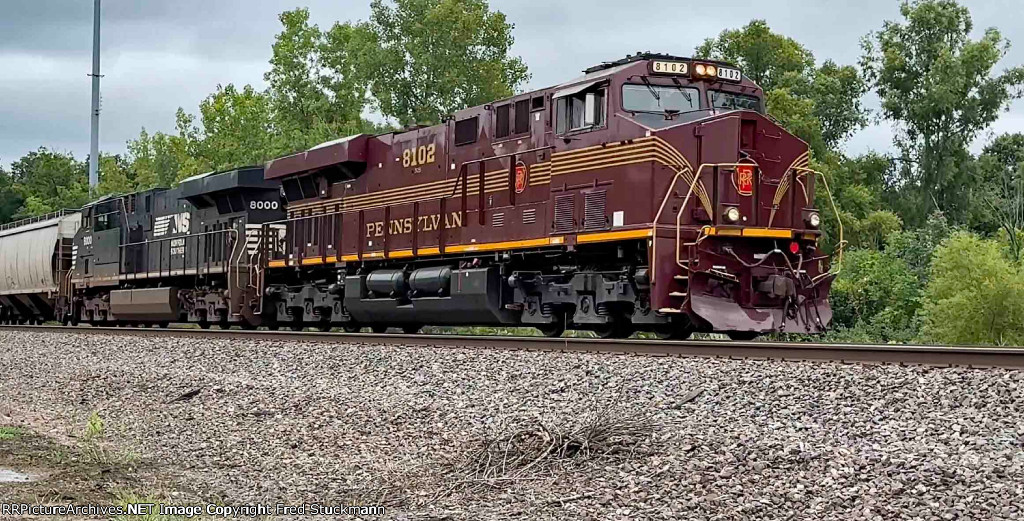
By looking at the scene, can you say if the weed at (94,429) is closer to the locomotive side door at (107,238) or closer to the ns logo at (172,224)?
the ns logo at (172,224)

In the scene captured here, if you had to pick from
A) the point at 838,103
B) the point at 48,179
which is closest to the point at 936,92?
the point at 838,103

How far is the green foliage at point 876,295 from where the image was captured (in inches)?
1204

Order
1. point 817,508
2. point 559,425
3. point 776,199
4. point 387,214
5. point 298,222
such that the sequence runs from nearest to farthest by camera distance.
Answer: point 817,508, point 559,425, point 776,199, point 387,214, point 298,222

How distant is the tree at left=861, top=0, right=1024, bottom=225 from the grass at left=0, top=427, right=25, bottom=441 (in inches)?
1524

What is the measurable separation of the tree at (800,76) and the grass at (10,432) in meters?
32.6

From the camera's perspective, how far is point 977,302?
25375 mm

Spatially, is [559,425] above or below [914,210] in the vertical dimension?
below

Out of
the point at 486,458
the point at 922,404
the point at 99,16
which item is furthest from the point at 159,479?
the point at 99,16

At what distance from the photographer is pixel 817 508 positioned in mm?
5480

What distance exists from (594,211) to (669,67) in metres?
1.97

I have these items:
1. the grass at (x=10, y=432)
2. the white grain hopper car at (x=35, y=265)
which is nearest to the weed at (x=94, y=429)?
the grass at (x=10, y=432)

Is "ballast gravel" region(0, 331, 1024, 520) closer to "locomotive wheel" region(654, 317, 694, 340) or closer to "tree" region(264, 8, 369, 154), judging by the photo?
"locomotive wheel" region(654, 317, 694, 340)

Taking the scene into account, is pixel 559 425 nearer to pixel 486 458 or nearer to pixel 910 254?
pixel 486 458

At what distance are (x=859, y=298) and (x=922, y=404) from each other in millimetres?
27196
